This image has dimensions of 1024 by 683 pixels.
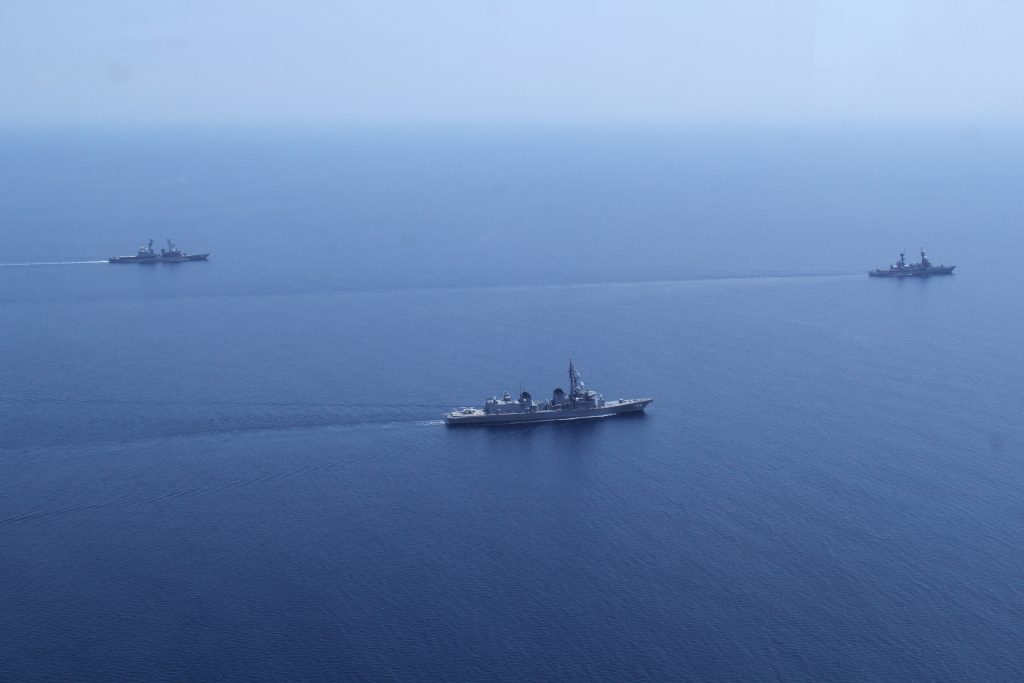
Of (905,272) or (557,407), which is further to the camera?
(905,272)

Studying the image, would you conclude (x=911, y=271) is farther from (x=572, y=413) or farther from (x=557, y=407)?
(x=557, y=407)

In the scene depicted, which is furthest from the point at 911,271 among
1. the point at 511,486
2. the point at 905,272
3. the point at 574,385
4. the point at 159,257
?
the point at 159,257

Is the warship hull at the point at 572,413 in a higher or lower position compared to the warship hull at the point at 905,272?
lower

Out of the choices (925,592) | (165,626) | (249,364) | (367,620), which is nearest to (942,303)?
(925,592)

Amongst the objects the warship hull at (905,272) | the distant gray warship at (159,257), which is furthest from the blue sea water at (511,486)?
the distant gray warship at (159,257)

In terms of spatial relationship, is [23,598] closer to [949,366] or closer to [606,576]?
[606,576]

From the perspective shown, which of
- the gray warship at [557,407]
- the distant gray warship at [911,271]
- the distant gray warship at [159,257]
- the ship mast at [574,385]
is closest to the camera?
the gray warship at [557,407]

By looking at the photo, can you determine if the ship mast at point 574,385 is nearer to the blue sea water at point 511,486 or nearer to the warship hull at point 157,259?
the blue sea water at point 511,486

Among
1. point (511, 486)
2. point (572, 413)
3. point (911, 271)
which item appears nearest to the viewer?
point (511, 486)
